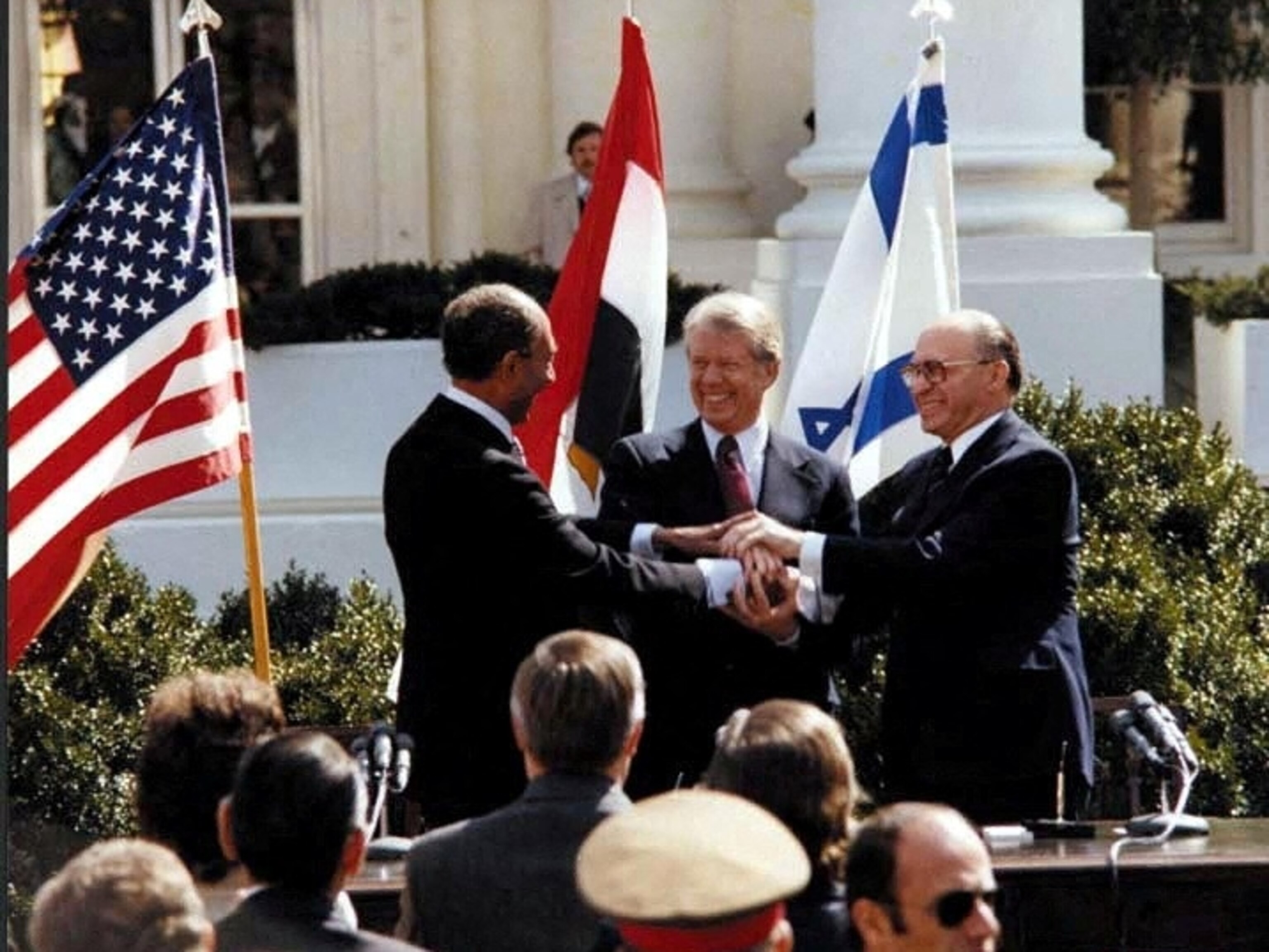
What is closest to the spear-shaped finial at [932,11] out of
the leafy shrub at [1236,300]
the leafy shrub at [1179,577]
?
the leafy shrub at [1179,577]

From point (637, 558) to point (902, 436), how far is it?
171 cm

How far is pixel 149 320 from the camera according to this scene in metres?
8.49

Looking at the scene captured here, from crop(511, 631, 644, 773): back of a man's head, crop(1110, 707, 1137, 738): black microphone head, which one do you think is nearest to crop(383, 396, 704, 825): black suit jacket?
crop(1110, 707, 1137, 738): black microphone head

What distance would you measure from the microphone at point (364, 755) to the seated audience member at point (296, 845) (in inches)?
69.1

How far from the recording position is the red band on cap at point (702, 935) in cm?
450

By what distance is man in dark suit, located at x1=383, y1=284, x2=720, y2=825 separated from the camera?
7.22m

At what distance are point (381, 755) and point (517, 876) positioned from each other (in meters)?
1.51

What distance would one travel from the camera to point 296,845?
5.20 metres

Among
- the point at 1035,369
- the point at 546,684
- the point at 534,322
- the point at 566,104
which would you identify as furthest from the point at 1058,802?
the point at 566,104

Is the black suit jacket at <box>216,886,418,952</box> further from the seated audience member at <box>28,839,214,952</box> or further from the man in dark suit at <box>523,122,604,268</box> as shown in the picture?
the man in dark suit at <box>523,122,604,268</box>

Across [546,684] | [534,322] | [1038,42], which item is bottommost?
[546,684]

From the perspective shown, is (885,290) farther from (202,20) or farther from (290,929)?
(290,929)

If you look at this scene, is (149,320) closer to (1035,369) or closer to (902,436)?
(902,436)

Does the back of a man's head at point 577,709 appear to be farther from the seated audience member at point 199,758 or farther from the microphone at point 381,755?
the microphone at point 381,755
